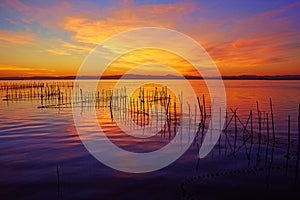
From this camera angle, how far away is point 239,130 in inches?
696

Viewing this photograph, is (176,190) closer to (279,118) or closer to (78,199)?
(78,199)

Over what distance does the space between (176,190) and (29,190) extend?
4651 mm

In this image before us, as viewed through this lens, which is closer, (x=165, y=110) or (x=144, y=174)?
(x=144, y=174)

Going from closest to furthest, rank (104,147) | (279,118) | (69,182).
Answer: (69,182) → (104,147) → (279,118)

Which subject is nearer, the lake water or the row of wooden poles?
the lake water

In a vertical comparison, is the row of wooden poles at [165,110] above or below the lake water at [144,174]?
above

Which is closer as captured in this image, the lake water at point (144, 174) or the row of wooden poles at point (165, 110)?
the lake water at point (144, 174)

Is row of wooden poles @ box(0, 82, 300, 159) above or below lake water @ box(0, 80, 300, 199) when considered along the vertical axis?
above

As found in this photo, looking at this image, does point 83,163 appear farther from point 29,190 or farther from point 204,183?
point 204,183

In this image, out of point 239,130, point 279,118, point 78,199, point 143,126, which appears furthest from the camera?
point 279,118

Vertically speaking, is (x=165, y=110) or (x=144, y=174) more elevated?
(x=165, y=110)

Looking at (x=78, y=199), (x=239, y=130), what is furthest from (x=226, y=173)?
(x=239, y=130)

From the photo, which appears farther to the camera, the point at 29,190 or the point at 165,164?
the point at 165,164

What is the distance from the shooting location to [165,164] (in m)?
10.5
